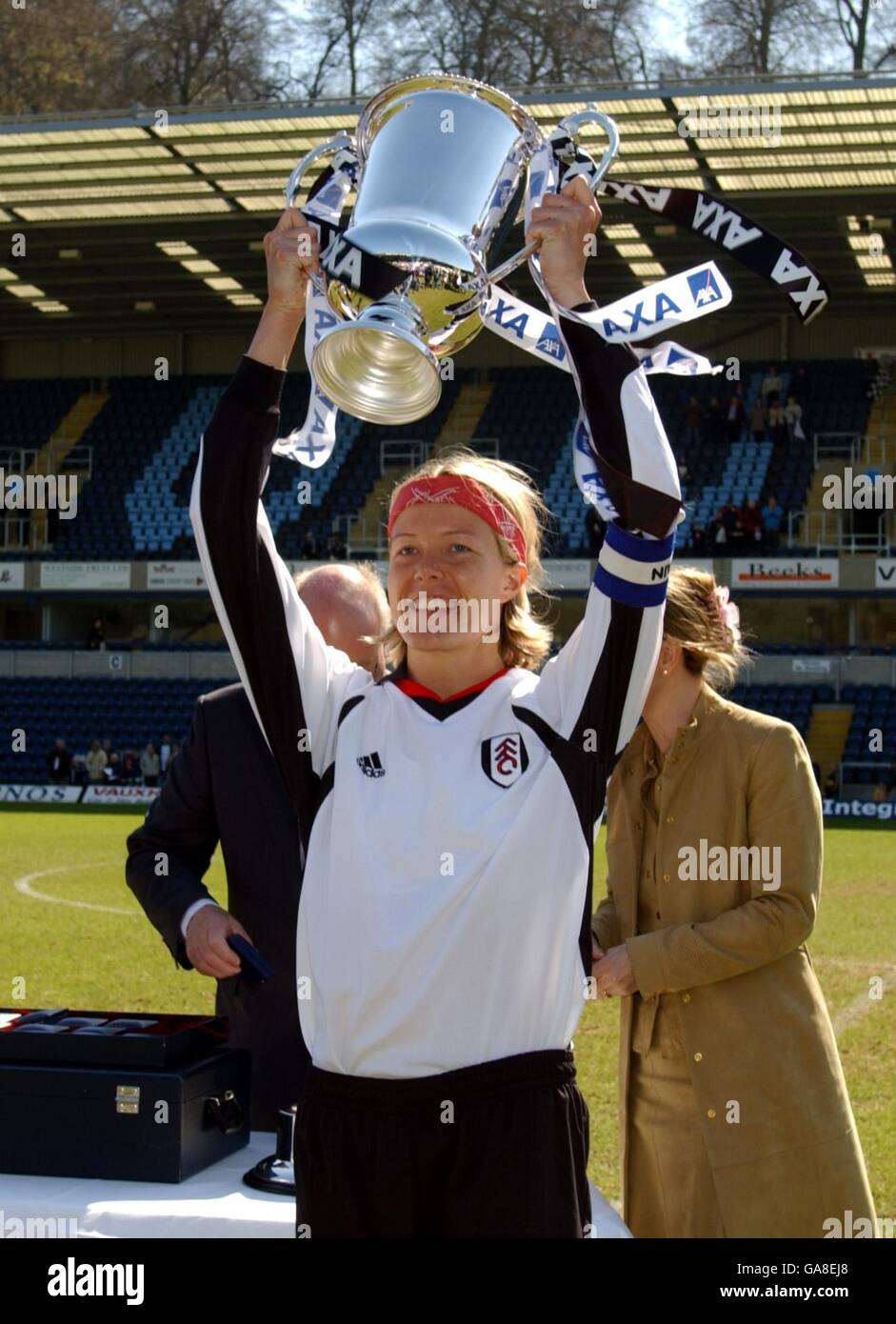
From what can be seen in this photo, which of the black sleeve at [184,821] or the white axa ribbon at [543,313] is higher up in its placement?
the white axa ribbon at [543,313]

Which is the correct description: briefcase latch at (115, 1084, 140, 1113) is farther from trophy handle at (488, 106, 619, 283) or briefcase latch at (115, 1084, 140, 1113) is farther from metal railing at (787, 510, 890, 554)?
metal railing at (787, 510, 890, 554)

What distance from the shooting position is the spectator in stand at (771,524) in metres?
27.4

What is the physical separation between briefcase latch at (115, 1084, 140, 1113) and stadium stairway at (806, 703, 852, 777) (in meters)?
22.1

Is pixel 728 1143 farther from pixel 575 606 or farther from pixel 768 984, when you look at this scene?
pixel 575 606

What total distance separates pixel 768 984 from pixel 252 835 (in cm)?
120

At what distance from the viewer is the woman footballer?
6.72ft

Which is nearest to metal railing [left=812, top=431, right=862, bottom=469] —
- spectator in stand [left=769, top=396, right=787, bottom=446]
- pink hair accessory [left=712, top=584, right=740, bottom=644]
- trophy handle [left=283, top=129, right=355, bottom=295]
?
spectator in stand [left=769, top=396, right=787, bottom=446]

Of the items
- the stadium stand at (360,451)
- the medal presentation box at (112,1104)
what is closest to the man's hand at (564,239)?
the medal presentation box at (112,1104)

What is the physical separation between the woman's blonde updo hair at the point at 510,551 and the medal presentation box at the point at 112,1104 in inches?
34.1

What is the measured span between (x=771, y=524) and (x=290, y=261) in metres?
26.7

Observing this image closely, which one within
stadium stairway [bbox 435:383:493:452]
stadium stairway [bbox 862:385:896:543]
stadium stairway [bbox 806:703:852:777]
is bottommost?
stadium stairway [bbox 806:703:852:777]

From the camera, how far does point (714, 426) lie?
31.3 metres

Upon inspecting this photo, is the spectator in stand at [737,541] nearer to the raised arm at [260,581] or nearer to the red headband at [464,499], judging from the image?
the red headband at [464,499]

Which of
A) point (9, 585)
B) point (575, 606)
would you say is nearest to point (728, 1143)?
point (575, 606)
